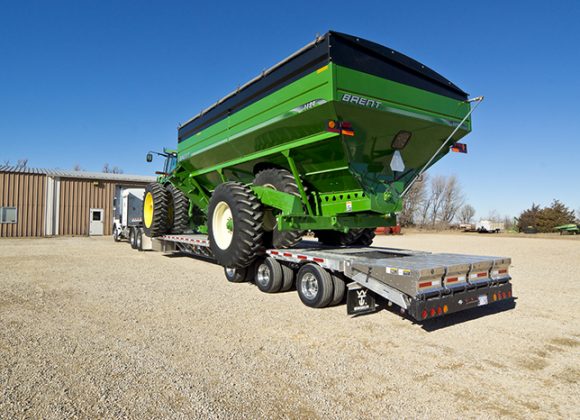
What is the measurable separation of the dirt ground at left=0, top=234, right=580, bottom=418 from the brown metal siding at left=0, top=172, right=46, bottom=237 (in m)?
19.1

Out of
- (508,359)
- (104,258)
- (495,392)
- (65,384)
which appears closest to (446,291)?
(508,359)

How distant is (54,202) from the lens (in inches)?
943

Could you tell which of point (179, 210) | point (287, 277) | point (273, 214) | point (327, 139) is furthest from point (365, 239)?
point (179, 210)

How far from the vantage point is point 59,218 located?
2403cm

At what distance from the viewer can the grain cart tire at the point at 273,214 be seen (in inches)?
274

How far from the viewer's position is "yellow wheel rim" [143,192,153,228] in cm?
1273

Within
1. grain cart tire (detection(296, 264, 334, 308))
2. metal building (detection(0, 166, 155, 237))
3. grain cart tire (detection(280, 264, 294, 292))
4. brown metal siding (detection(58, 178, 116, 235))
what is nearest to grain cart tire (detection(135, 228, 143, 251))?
metal building (detection(0, 166, 155, 237))

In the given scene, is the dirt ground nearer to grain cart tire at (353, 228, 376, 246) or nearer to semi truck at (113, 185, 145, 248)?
grain cart tire at (353, 228, 376, 246)

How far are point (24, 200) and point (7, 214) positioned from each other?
3.84 feet

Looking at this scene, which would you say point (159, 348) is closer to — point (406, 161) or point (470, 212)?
point (406, 161)

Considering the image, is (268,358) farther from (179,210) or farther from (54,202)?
(54,202)

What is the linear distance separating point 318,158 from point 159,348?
12.0ft

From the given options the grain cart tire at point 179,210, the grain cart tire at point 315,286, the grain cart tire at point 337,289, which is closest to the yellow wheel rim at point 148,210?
the grain cart tire at point 179,210

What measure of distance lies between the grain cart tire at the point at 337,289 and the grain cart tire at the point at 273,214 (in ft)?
4.41
